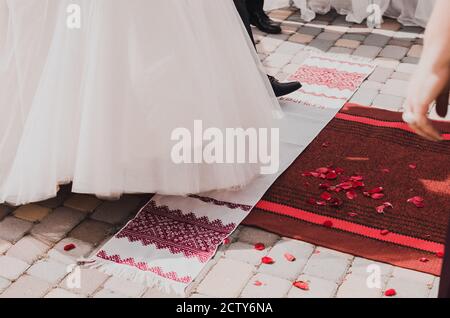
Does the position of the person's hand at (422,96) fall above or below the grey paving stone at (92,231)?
above

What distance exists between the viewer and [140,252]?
318cm

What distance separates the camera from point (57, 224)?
341cm

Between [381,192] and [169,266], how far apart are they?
4.10 ft

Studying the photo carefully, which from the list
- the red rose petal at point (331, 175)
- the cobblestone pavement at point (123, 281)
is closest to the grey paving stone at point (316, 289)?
the cobblestone pavement at point (123, 281)

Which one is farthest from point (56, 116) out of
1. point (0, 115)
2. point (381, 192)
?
point (381, 192)

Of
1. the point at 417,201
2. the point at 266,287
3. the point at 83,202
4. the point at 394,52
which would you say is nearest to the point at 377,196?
the point at 417,201

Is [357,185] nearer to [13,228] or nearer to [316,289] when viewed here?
[316,289]

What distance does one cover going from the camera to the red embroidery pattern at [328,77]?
189 inches

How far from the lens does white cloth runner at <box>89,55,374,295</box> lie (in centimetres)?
307

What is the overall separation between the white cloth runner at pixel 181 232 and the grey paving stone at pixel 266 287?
26cm

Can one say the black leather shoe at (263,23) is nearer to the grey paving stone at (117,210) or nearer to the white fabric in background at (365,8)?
the white fabric in background at (365,8)

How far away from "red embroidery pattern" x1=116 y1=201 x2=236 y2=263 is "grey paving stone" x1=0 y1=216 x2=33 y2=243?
493mm

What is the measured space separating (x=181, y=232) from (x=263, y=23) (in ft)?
9.23
